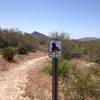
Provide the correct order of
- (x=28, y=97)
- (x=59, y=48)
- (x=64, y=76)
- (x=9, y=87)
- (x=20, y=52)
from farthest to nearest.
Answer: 1. (x=20, y=52)
2. (x=64, y=76)
3. (x=9, y=87)
4. (x=28, y=97)
5. (x=59, y=48)

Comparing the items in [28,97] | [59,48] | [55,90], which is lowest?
[28,97]

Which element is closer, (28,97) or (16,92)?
(28,97)

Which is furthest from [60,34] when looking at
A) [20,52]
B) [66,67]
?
[66,67]

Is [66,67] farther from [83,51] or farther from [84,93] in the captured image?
[83,51]

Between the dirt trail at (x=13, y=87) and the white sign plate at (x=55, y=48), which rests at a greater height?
the white sign plate at (x=55, y=48)

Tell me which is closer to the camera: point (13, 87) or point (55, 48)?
point (55, 48)

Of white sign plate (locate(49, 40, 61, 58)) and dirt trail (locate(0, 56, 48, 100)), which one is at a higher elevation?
white sign plate (locate(49, 40, 61, 58))

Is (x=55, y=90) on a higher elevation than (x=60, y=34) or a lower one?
lower

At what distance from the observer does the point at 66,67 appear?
1366cm

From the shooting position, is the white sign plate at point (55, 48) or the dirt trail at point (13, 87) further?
the dirt trail at point (13, 87)

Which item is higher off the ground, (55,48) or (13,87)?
(55,48)

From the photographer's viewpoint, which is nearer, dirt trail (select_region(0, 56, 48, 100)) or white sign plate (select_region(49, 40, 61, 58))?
white sign plate (select_region(49, 40, 61, 58))

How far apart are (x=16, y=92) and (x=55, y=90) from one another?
12.4 feet

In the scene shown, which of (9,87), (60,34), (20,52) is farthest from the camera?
(60,34)
